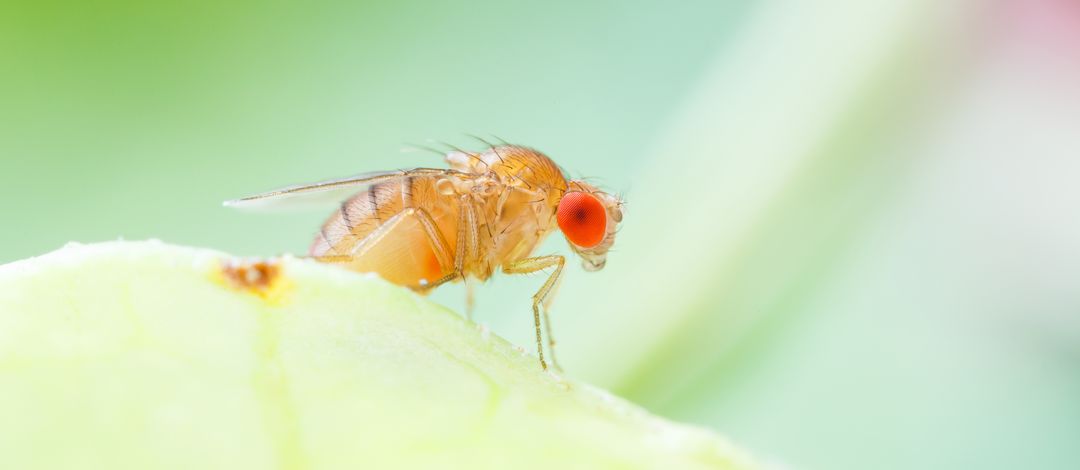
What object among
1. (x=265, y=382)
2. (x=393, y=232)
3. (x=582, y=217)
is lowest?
(x=393, y=232)

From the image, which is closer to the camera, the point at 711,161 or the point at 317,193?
the point at 317,193

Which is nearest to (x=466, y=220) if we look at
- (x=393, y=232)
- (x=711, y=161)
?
(x=393, y=232)

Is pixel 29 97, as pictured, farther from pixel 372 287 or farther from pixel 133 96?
pixel 372 287

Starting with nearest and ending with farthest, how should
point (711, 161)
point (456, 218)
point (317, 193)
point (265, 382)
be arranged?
point (265, 382) < point (317, 193) < point (456, 218) < point (711, 161)

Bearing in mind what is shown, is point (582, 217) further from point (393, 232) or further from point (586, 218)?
point (393, 232)

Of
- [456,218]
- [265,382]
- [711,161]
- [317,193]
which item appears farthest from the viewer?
[711,161]

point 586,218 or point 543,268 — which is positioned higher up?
point 586,218

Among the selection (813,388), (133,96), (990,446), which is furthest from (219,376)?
(990,446)
